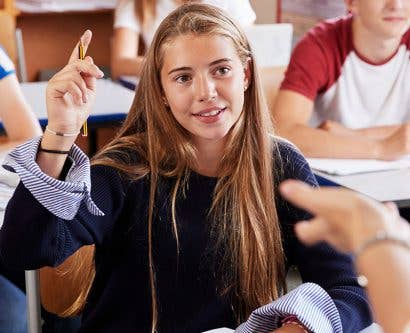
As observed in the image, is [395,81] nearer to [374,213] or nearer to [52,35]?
[374,213]

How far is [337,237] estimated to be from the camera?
649 millimetres

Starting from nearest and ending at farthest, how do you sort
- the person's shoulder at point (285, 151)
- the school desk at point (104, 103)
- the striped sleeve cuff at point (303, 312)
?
the striped sleeve cuff at point (303, 312) < the person's shoulder at point (285, 151) < the school desk at point (104, 103)

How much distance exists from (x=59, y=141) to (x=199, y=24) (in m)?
0.46

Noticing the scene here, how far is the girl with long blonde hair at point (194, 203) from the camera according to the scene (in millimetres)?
1548

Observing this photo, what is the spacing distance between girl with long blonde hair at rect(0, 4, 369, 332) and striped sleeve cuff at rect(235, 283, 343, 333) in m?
0.16

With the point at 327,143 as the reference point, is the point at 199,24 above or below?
above

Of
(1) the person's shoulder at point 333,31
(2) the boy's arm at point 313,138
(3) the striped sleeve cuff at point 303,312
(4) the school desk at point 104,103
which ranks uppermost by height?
(1) the person's shoulder at point 333,31

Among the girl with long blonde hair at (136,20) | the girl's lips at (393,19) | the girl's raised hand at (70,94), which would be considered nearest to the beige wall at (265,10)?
the girl with long blonde hair at (136,20)

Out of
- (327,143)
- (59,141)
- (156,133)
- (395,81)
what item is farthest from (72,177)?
(395,81)

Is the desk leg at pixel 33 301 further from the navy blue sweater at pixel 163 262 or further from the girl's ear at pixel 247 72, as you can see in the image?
the girl's ear at pixel 247 72

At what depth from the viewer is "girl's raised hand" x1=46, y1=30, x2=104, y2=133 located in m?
1.30

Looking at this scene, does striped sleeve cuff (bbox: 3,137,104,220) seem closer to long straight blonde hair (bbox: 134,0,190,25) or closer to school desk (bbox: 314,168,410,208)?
school desk (bbox: 314,168,410,208)

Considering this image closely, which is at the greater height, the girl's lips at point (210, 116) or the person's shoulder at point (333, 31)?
the girl's lips at point (210, 116)

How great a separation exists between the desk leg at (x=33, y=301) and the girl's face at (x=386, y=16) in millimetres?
1323
